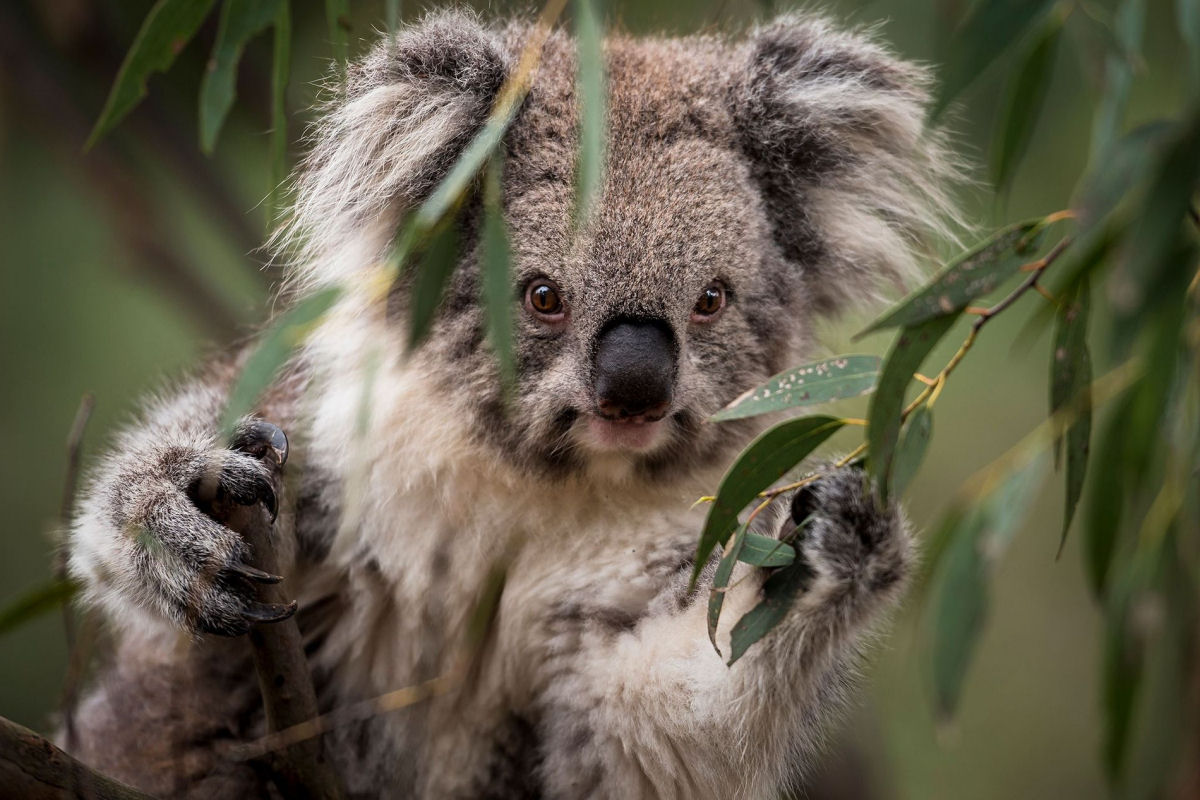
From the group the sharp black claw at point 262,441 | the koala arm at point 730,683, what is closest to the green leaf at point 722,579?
the koala arm at point 730,683

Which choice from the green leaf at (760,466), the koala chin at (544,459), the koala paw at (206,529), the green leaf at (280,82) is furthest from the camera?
the koala chin at (544,459)

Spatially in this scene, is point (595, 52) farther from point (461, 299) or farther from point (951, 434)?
point (951, 434)

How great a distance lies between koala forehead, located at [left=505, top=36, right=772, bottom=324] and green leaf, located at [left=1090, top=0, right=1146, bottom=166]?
698 millimetres

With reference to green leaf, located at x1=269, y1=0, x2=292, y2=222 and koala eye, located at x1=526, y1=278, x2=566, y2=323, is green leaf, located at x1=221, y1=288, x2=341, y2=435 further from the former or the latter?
koala eye, located at x1=526, y1=278, x2=566, y2=323

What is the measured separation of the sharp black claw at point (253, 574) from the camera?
67.2 inches

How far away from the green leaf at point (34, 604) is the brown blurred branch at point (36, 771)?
0.96 feet

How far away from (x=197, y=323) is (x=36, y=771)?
304 cm

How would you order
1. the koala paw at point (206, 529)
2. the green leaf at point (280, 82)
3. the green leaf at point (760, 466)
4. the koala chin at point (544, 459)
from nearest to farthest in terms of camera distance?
the green leaf at point (760, 466) < the green leaf at point (280, 82) < the koala paw at point (206, 529) < the koala chin at point (544, 459)

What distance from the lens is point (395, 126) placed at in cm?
207

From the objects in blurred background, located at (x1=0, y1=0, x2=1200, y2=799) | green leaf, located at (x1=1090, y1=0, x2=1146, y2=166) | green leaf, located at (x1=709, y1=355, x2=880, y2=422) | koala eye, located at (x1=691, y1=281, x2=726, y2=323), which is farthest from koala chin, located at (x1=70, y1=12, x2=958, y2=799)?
blurred background, located at (x1=0, y1=0, x2=1200, y2=799)

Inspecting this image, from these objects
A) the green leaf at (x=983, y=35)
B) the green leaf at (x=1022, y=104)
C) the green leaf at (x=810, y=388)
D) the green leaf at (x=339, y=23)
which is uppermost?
the green leaf at (x=339, y=23)

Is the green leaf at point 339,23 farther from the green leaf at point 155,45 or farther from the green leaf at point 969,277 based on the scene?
the green leaf at point 969,277

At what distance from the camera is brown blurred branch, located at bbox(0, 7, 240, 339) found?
13.7 feet

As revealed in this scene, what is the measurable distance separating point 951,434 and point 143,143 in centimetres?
336
